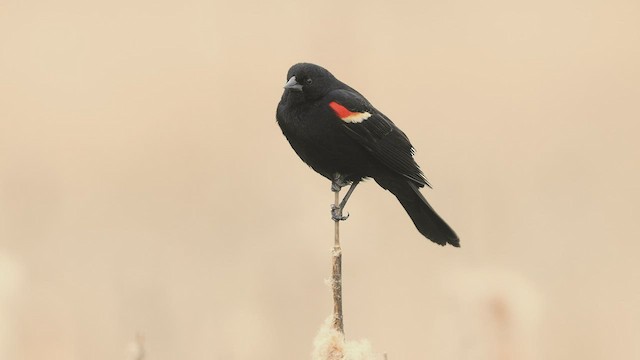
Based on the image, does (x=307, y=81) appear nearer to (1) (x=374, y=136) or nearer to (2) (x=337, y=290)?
(1) (x=374, y=136)

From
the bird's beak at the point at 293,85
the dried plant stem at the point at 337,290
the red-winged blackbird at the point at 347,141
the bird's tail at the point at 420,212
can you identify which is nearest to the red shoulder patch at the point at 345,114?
the red-winged blackbird at the point at 347,141

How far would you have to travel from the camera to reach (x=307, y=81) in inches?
130

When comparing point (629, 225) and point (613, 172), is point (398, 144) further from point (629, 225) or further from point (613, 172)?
point (613, 172)

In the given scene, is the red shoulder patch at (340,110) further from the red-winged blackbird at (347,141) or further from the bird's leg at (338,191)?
the bird's leg at (338,191)

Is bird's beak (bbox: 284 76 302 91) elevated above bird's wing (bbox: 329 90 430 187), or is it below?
above

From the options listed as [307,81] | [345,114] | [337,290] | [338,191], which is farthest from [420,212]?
[337,290]

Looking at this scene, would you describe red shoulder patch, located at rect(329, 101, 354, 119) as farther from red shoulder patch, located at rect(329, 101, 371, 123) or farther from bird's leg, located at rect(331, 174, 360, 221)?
bird's leg, located at rect(331, 174, 360, 221)

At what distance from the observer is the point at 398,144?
11.1ft

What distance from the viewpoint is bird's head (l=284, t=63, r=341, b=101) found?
3289 millimetres

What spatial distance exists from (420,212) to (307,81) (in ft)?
1.70

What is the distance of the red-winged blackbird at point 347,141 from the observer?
322 centimetres

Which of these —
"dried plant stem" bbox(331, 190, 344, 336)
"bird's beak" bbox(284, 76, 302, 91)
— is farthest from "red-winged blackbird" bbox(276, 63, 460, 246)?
"dried plant stem" bbox(331, 190, 344, 336)

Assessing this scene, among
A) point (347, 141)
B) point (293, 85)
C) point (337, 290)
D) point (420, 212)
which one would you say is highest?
point (293, 85)

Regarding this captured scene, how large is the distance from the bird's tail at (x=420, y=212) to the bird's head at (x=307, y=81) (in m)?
0.33
